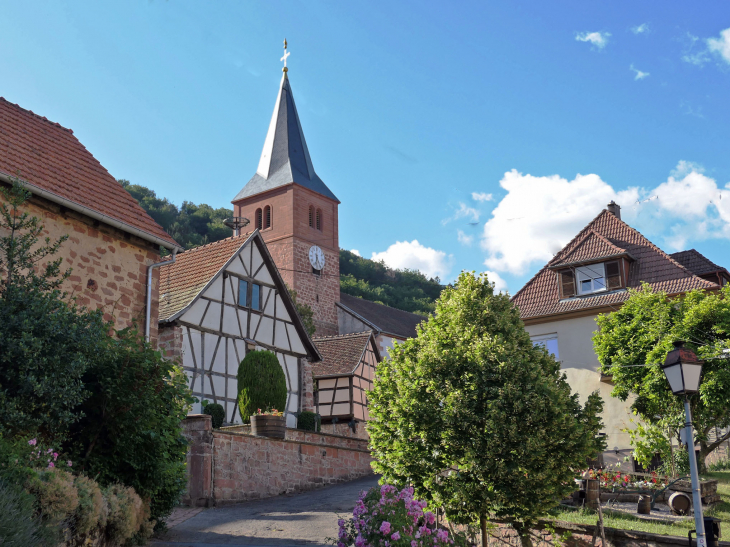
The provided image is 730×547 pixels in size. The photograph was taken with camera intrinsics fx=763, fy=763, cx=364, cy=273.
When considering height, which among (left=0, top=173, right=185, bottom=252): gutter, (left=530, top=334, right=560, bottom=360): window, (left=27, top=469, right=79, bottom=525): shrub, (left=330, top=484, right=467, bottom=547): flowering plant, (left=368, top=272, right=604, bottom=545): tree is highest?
(left=0, top=173, right=185, bottom=252): gutter

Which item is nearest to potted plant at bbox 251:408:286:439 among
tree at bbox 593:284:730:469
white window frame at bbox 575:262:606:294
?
tree at bbox 593:284:730:469

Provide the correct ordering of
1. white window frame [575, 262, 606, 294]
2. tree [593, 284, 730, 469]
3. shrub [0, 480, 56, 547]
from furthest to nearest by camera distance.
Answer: white window frame [575, 262, 606, 294]
tree [593, 284, 730, 469]
shrub [0, 480, 56, 547]

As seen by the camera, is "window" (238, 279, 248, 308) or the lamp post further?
"window" (238, 279, 248, 308)

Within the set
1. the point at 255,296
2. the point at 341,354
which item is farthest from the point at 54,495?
the point at 341,354

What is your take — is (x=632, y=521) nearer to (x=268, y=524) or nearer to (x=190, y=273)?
(x=268, y=524)

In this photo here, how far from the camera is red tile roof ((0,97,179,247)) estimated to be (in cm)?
1351

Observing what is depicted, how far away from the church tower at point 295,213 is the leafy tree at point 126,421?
3565 cm

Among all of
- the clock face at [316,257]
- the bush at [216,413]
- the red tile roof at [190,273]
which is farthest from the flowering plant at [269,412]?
the clock face at [316,257]

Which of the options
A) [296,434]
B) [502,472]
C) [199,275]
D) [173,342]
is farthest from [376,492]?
[199,275]

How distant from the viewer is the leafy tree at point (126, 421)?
925cm

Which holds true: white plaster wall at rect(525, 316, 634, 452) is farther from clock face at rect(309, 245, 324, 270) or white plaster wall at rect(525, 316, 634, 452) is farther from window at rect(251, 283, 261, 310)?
clock face at rect(309, 245, 324, 270)

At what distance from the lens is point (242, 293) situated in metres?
21.6

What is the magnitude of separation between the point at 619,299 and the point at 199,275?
12431 millimetres

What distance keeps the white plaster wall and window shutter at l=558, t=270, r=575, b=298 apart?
964mm
